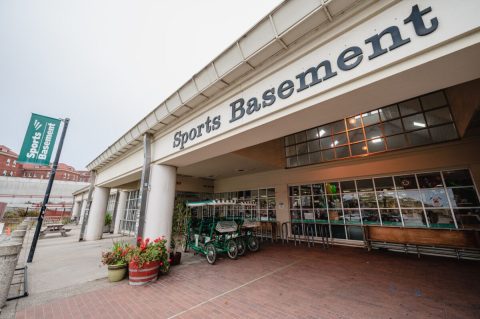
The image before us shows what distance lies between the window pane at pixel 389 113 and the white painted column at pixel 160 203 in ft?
31.1

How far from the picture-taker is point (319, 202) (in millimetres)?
9703

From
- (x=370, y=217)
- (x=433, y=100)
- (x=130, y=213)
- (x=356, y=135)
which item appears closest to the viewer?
(x=433, y=100)

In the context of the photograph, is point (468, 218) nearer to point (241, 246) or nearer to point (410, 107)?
point (410, 107)

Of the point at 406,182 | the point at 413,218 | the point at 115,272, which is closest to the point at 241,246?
the point at 115,272

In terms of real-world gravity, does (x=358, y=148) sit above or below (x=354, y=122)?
below

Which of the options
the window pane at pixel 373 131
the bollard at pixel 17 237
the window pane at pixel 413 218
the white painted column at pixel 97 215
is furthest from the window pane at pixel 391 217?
the white painted column at pixel 97 215

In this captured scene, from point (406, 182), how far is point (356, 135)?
2756 mm

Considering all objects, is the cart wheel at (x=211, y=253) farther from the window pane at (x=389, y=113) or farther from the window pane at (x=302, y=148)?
the window pane at (x=389, y=113)

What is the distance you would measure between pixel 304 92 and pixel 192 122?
3414mm

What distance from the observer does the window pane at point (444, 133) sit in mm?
6680

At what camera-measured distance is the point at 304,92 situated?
3.04 metres

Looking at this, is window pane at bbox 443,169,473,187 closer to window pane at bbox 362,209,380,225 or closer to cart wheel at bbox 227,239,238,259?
window pane at bbox 362,209,380,225

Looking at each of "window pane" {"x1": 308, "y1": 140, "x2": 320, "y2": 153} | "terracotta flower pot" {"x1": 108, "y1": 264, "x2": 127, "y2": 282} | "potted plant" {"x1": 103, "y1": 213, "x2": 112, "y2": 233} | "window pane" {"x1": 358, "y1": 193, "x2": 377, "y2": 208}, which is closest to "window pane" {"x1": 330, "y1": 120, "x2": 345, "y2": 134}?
"window pane" {"x1": 308, "y1": 140, "x2": 320, "y2": 153}

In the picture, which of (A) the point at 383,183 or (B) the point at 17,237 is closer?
(B) the point at 17,237
